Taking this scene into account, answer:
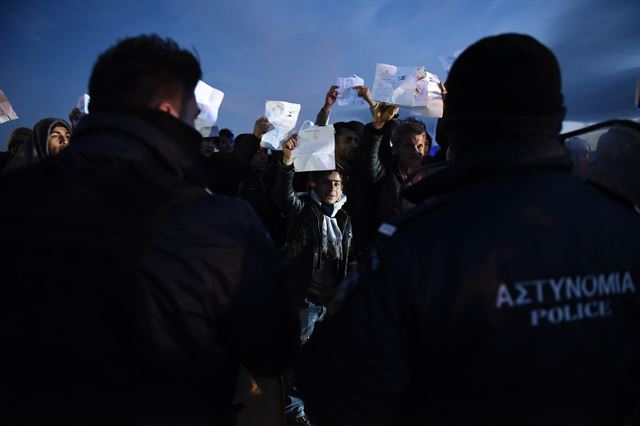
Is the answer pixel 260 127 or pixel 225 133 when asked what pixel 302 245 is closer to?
pixel 260 127

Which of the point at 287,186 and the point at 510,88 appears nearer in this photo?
the point at 510,88

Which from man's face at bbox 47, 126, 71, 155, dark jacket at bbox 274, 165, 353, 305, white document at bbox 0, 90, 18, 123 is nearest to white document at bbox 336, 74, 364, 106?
dark jacket at bbox 274, 165, 353, 305

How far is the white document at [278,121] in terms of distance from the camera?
3.82 meters

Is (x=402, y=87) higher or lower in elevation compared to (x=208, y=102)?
higher

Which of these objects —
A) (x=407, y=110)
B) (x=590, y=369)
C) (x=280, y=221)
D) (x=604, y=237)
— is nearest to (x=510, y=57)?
(x=604, y=237)

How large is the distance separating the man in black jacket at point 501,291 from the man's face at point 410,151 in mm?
2078

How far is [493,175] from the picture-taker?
45.9 inches

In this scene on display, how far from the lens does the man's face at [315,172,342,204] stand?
3809 millimetres

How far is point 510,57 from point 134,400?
138 centimetres

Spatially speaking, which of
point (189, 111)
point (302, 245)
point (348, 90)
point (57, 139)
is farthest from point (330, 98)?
point (189, 111)

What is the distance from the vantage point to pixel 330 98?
13.4ft

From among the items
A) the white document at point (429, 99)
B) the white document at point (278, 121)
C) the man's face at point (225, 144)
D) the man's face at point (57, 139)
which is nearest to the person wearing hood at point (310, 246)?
the white document at point (278, 121)

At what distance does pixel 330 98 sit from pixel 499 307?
132 inches

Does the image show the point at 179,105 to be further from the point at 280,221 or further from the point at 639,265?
the point at 280,221
